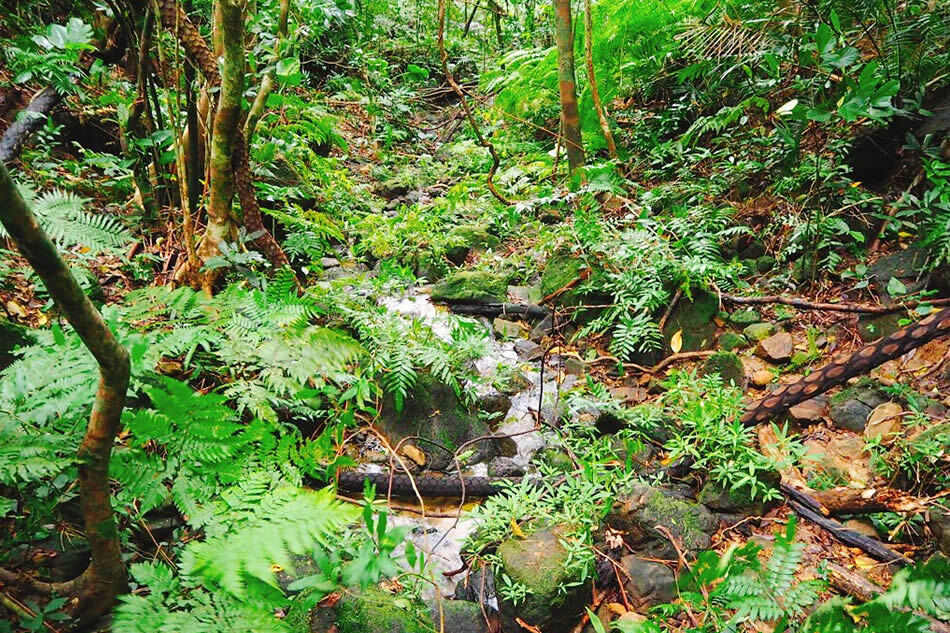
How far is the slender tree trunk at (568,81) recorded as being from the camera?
4250 millimetres

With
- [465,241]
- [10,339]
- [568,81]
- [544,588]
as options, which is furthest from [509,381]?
[568,81]

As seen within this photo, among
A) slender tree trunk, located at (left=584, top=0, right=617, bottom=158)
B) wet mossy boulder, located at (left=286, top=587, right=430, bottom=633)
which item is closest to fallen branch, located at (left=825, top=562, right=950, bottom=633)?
wet mossy boulder, located at (left=286, top=587, right=430, bottom=633)

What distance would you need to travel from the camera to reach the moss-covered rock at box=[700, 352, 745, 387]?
9.75ft

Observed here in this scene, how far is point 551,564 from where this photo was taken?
1.90m

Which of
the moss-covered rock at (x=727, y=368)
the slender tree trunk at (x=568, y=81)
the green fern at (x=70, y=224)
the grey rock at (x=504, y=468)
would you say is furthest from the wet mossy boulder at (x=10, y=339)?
the slender tree trunk at (x=568, y=81)

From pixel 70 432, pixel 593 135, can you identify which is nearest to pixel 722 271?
pixel 593 135

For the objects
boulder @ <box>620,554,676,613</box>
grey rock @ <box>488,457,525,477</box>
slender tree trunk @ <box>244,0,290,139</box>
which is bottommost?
boulder @ <box>620,554,676,613</box>

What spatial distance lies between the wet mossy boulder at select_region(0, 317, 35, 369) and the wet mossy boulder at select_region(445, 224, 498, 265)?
332 centimetres

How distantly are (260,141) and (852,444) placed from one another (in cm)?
499

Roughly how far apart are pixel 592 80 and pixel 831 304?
3118 millimetres

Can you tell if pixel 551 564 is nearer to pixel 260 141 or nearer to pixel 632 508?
pixel 632 508

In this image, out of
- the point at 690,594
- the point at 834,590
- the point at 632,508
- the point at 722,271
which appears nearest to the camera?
the point at 690,594

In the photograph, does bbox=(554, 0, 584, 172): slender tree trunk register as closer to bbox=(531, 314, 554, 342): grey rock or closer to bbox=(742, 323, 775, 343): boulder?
bbox=(531, 314, 554, 342): grey rock

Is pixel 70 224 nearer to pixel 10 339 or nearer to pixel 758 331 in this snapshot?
pixel 10 339
